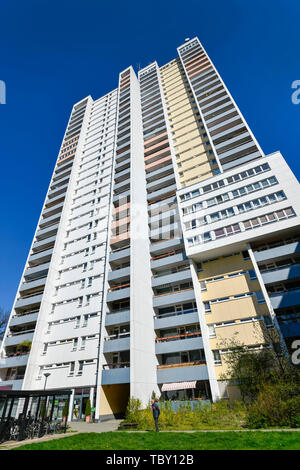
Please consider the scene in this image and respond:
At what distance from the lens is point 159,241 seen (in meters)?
33.8

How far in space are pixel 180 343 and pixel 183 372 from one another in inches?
103

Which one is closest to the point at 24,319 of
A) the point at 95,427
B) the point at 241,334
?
the point at 95,427

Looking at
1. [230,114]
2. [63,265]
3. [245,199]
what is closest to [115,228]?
[63,265]

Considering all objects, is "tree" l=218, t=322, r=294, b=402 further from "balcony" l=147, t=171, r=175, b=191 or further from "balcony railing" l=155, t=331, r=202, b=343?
"balcony" l=147, t=171, r=175, b=191

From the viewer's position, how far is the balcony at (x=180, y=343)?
24.2 meters

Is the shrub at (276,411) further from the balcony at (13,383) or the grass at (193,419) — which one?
the balcony at (13,383)

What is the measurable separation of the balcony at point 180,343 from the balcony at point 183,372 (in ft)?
4.52

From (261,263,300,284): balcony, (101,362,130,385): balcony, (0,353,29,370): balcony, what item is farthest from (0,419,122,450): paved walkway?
(261,263,300,284): balcony

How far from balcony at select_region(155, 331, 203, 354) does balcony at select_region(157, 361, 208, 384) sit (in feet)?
4.52

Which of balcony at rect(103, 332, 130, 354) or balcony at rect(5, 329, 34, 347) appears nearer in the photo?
balcony at rect(103, 332, 130, 354)

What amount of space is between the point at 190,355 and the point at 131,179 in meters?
24.6

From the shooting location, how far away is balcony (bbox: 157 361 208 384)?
2262cm

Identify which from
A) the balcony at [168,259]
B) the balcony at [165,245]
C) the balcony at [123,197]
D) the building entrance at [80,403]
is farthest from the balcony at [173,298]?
the balcony at [123,197]

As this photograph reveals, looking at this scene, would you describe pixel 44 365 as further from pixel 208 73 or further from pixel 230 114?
pixel 208 73
